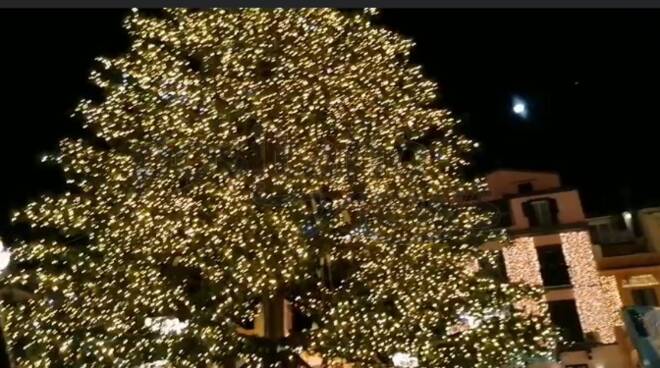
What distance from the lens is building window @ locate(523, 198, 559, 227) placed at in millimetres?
18844

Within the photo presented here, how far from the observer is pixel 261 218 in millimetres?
7348

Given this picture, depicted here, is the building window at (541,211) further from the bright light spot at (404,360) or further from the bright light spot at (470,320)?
the bright light spot at (404,360)

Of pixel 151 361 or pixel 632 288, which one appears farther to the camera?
pixel 632 288

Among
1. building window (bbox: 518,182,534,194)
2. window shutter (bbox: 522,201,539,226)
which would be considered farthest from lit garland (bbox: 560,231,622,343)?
building window (bbox: 518,182,534,194)

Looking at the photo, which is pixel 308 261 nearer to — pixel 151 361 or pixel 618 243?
pixel 151 361

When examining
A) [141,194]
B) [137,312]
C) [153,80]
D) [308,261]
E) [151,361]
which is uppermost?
[153,80]

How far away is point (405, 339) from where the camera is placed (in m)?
7.16

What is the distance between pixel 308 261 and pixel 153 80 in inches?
137

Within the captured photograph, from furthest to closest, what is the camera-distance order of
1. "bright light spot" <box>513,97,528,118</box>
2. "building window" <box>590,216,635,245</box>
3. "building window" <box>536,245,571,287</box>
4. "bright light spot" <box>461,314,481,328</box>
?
"bright light spot" <box>513,97,528,118</box>
"building window" <box>590,216,635,245</box>
"building window" <box>536,245,571,287</box>
"bright light spot" <box>461,314,481,328</box>

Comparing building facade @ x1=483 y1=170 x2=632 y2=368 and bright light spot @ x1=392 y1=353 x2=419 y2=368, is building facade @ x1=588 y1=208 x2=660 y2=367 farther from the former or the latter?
bright light spot @ x1=392 y1=353 x2=419 y2=368

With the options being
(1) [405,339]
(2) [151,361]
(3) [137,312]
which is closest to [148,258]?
(3) [137,312]

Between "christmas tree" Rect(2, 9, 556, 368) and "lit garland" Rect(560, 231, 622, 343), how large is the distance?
10.7 metres

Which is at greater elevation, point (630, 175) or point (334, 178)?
point (630, 175)

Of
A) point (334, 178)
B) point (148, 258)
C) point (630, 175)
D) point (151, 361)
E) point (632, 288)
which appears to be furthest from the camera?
point (630, 175)
